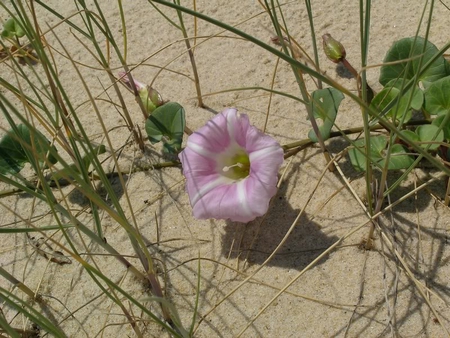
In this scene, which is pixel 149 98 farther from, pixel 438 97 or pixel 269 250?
pixel 438 97

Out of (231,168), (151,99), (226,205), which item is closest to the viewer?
(226,205)

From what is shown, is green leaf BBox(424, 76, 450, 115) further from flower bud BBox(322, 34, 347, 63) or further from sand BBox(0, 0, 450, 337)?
flower bud BBox(322, 34, 347, 63)

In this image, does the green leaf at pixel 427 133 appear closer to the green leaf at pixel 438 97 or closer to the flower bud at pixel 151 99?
the green leaf at pixel 438 97

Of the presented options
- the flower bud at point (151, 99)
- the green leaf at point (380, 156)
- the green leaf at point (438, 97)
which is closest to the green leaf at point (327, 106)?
the green leaf at point (380, 156)

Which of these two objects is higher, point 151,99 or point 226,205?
point 151,99

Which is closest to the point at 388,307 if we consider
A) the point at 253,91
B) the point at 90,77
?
the point at 253,91

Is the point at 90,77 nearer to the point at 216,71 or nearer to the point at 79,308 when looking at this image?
the point at 216,71

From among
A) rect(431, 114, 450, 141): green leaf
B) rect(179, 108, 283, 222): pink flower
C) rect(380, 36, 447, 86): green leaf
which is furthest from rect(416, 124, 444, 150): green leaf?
rect(179, 108, 283, 222): pink flower

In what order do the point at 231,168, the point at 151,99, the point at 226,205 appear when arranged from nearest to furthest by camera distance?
the point at 226,205, the point at 231,168, the point at 151,99

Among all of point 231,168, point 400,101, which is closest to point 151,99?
point 231,168
